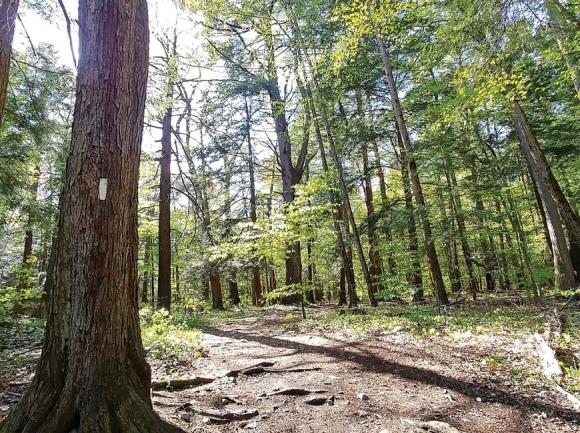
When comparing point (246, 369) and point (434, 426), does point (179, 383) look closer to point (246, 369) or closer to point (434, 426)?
point (246, 369)

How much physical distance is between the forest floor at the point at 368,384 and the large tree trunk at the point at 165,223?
4446 millimetres

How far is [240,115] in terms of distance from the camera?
16.0 metres

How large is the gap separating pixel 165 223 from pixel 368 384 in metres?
9.25

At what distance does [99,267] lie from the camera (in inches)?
86.6

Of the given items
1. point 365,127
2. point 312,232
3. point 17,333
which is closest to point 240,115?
point 365,127

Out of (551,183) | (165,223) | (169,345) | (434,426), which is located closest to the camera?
(434,426)

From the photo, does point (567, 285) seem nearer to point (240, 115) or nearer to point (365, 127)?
point (365, 127)

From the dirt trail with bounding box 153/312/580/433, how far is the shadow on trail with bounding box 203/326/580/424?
0.4 inches

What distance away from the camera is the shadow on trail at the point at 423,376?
3093mm

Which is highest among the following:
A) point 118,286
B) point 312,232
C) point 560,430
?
point 312,232

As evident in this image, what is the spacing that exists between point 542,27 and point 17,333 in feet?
37.5

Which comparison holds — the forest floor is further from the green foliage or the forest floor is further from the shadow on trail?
the green foliage

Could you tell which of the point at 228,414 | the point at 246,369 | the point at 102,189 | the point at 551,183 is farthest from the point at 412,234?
the point at 102,189

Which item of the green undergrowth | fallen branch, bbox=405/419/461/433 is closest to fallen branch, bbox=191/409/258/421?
fallen branch, bbox=405/419/461/433
